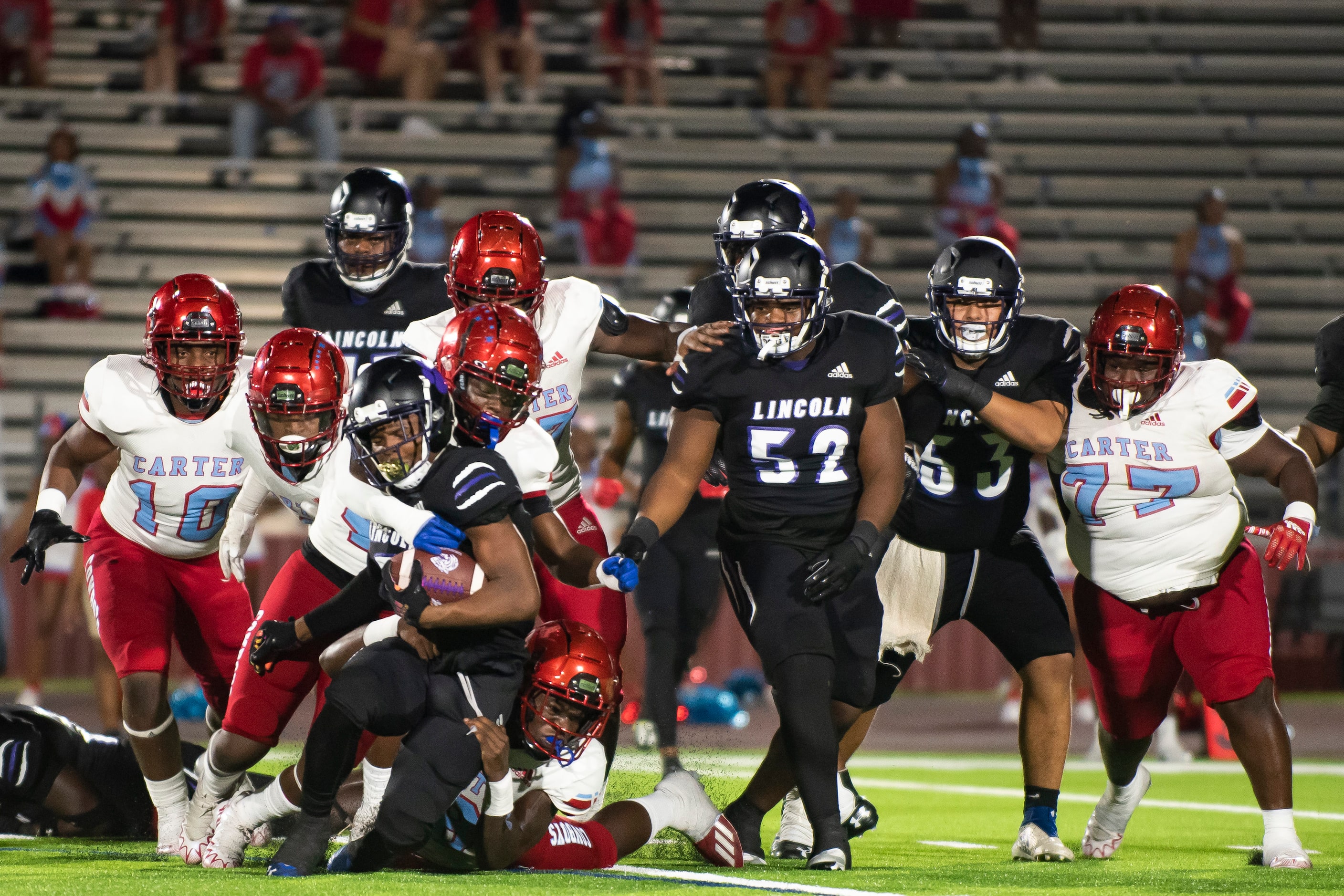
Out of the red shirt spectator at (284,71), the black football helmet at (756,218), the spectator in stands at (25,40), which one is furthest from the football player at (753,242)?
the spectator in stands at (25,40)

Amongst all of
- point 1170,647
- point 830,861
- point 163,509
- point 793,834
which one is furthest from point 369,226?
point 1170,647

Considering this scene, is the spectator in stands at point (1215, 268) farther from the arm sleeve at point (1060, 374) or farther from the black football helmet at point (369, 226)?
the black football helmet at point (369, 226)

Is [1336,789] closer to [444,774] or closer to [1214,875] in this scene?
[1214,875]

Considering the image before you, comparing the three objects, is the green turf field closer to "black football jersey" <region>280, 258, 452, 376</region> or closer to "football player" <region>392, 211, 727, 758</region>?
"football player" <region>392, 211, 727, 758</region>

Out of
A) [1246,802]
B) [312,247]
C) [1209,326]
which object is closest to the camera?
[1246,802]

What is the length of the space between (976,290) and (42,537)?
117 inches

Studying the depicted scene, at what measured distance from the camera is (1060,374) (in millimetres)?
5727

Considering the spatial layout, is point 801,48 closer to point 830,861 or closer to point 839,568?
point 839,568

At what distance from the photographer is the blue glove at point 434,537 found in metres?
4.77

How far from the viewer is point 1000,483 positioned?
228 inches

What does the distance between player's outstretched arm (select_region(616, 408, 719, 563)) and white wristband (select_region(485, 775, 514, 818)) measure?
0.93 m

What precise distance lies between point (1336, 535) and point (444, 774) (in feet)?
31.5

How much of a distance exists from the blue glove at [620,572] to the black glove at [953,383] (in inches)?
43.6

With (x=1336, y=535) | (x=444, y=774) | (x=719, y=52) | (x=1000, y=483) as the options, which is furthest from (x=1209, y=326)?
(x=444, y=774)
